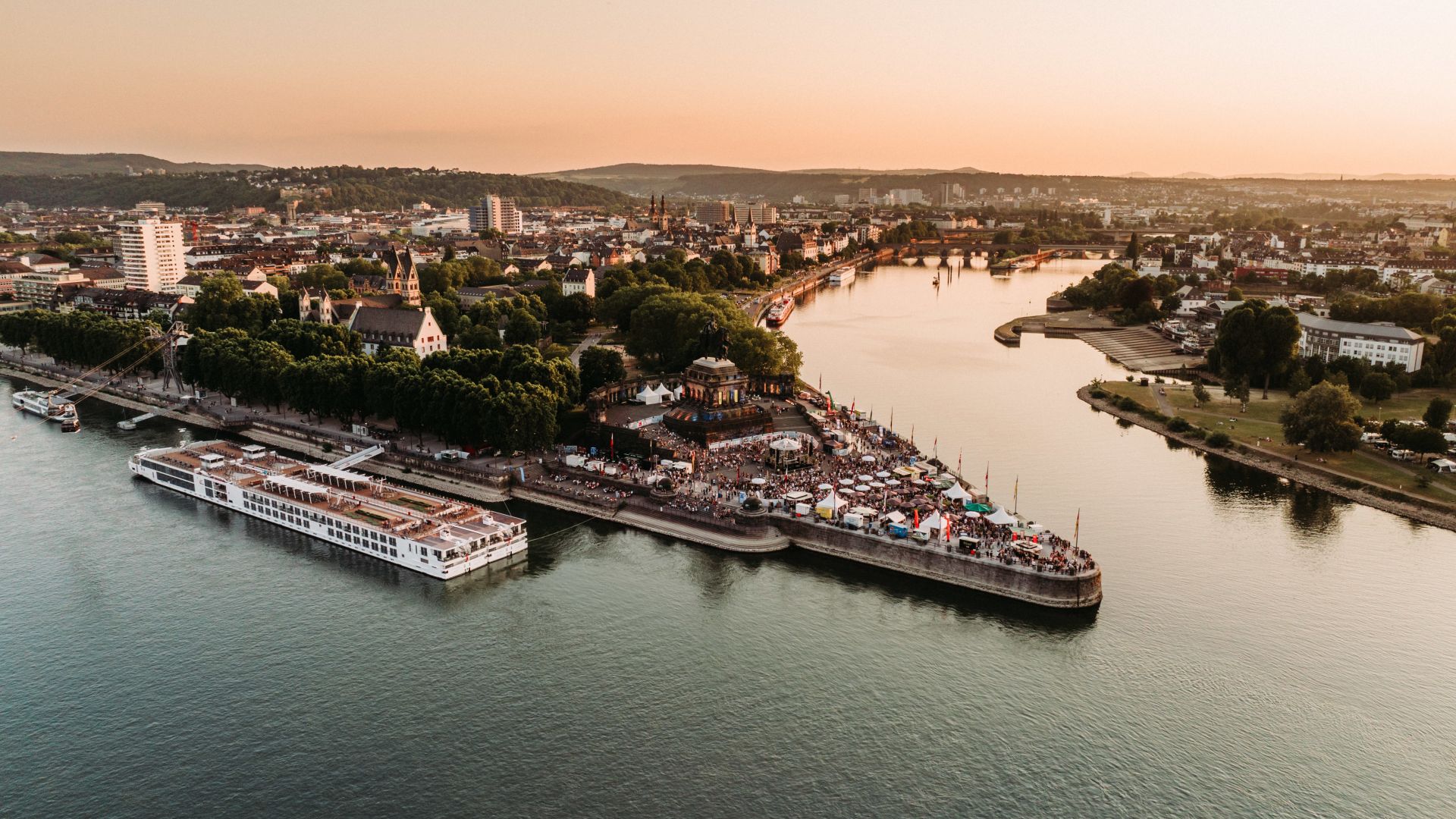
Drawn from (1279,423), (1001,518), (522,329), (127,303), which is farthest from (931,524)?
(127,303)

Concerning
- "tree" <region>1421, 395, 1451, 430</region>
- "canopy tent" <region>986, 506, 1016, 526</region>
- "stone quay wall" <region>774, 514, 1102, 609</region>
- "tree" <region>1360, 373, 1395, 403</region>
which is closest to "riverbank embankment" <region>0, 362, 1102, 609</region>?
"stone quay wall" <region>774, 514, 1102, 609</region>

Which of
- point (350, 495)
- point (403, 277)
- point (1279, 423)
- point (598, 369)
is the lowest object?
point (350, 495)

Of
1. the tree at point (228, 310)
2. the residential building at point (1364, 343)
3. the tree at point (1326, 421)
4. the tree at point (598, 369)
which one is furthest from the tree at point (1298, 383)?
the tree at point (228, 310)

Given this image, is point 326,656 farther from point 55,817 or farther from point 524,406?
point 524,406

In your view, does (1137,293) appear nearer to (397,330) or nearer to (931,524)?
(397,330)

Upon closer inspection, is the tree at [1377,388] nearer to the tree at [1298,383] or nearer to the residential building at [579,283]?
the tree at [1298,383]

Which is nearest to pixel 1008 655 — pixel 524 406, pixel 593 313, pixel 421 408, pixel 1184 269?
pixel 524 406
